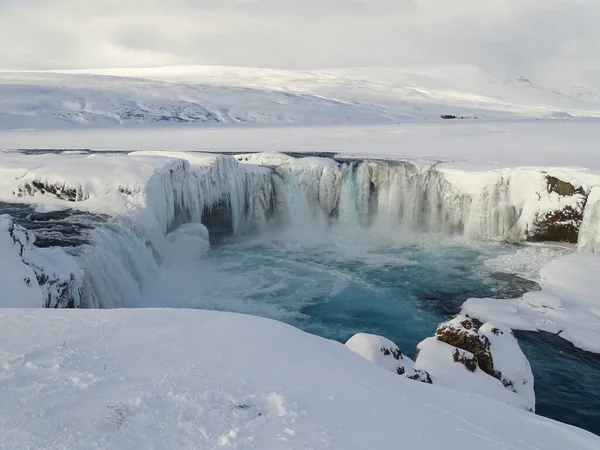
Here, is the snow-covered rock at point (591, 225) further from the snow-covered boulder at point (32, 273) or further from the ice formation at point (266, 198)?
the snow-covered boulder at point (32, 273)

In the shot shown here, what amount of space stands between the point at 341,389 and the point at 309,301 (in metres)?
7.71

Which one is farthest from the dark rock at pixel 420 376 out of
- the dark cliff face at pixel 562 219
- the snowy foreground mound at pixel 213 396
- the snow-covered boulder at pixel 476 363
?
the dark cliff face at pixel 562 219

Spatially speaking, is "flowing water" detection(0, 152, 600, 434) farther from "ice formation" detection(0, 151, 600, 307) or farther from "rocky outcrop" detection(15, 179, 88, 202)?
"rocky outcrop" detection(15, 179, 88, 202)

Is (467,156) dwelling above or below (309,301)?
above

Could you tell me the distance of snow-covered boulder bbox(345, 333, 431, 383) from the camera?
19.5 ft

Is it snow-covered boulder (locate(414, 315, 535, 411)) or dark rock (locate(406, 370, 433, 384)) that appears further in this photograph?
snow-covered boulder (locate(414, 315, 535, 411))

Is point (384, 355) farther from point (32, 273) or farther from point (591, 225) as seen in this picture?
point (591, 225)

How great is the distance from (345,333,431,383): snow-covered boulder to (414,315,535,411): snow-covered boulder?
1.22 feet

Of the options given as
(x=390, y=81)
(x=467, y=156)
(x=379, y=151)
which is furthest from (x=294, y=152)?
(x=390, y=81)

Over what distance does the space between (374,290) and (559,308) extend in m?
3.81

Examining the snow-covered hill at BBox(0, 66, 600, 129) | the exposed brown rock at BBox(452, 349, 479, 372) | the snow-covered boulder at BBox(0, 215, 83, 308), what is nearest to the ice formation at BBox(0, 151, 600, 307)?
the snow-covered boulder at BBox(0, 215, 83, 308)

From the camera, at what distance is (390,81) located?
13525 cm

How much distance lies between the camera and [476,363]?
6.51 meters

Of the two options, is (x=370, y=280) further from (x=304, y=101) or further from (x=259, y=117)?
(x=304, y=101)
